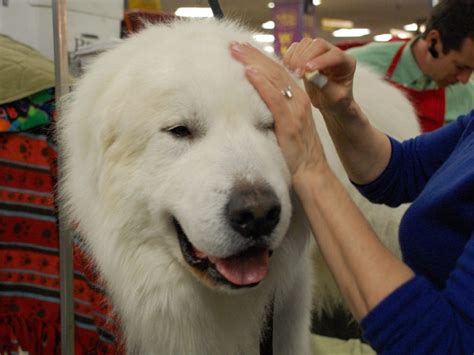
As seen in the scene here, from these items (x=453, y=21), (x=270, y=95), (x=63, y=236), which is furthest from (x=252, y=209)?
(x=453, y=21)

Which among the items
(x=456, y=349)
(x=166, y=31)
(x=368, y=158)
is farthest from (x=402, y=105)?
(x=456, y=349)

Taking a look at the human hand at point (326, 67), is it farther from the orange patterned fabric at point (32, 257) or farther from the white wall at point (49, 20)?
the white wall at point (49, 20)

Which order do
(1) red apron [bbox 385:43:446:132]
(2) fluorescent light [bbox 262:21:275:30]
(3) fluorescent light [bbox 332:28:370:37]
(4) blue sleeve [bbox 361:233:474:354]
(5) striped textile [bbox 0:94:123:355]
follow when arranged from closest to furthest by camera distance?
(4) blue sleeve [bbox 361:233:474:354] → (5) striped textile [bbox 0:94:123:355] → (2) fluorescent light [bbox 262:21:275:30] → (1) red apron [bbox 385:43:446:132] → (3) fluorescent light [bbox 332:28:370:37]

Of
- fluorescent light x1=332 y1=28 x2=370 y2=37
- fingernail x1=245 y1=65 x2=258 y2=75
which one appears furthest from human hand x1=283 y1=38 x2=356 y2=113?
fluorescent light x1=332 y1=28 x2=370 y2=37

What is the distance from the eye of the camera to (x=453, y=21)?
2225 millimetres

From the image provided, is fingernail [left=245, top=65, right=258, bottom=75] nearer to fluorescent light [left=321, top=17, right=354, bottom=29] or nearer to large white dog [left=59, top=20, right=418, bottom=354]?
large white dog [left=59, top=20, right=418, bottom=354]

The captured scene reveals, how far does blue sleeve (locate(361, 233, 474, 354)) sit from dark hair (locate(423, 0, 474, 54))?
5.25 ft

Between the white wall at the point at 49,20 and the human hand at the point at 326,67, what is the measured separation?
3.72 ft

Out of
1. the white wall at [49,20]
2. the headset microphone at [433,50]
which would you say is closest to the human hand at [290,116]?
the white wall at [49,20]

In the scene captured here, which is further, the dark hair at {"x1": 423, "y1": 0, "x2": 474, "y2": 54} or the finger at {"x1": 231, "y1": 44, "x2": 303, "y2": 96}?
the dark hair at {"x1": 423, "y1": 0, "x2": 474, "y2": 54}

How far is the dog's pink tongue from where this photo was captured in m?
1.07

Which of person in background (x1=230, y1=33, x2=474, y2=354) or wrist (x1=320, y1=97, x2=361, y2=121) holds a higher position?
wrist (x1=320, y1=97, x2=361, y2=121)

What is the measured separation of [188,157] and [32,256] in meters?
0.76

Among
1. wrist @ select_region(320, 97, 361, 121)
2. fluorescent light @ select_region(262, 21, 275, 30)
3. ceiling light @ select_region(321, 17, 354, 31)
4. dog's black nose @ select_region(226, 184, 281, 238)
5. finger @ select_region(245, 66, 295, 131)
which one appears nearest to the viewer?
dog's black nose @ select_region(226, 184, 281, 238)
